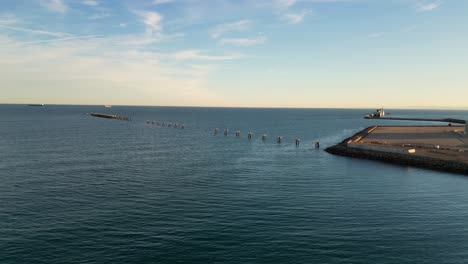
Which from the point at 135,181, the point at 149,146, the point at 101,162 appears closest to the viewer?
the point at 135,181

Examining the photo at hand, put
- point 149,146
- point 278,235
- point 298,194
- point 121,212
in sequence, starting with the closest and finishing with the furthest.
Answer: point 278,235 → point 121,212 → point 298,194 → point 149,146

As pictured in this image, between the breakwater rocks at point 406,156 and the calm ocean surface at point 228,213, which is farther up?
the breakwater rocks at point 406,156

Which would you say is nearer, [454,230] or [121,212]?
[454,230]

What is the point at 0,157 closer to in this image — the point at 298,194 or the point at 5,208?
the point at 5,208

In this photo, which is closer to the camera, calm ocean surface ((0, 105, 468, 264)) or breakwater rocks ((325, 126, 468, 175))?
calm ocean surface ((0, 105, 468, 264))

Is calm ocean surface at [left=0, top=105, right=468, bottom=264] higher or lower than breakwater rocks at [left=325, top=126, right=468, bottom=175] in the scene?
lower

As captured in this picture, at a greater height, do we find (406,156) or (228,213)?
(406,156)

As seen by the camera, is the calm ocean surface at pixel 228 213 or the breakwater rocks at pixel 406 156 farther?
the breakwater rocks at pixel 406 156

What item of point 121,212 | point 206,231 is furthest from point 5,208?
point 206,231
